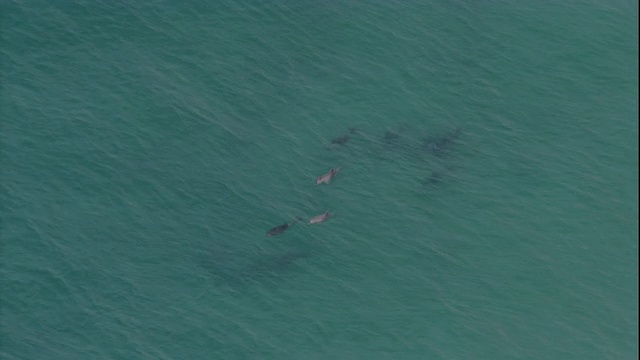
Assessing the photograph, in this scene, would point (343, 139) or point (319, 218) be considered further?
point (343, 139)

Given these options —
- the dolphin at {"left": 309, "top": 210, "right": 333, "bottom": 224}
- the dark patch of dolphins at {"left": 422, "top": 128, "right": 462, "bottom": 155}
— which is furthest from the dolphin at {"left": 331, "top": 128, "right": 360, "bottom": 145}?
the dolphin at {"left": 309, "top": 210, "right": 333, "bottom": 224}

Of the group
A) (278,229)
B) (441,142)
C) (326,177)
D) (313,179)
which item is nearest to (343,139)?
(326,177)

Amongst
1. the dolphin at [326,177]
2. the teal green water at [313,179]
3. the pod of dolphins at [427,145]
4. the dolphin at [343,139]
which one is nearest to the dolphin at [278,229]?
the teal green water at [313,179]

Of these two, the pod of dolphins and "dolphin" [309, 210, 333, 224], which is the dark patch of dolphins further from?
"dolphin" [309, 210, 333, 224]

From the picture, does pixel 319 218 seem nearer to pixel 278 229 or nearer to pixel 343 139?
pixel 278 229

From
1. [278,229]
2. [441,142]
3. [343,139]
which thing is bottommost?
[278,229]

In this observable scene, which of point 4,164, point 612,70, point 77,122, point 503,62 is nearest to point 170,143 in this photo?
point 77,122

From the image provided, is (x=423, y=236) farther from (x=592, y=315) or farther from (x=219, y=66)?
(x=219, y=66)

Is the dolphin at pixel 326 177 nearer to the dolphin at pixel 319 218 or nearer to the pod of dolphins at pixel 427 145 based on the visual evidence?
the pod of dolphins at pixel 427 145
